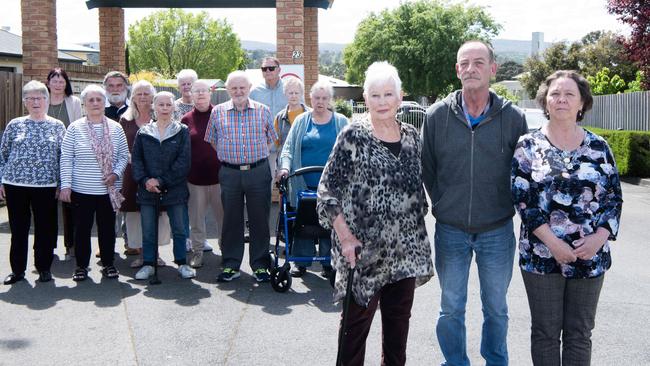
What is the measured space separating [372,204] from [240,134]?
128 inches

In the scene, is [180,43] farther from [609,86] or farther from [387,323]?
[387,323]

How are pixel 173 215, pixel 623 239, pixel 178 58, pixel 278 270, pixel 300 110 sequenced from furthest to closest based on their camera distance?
pixel 178 58 → pixel 623 239 → pixel 300 110 → pixel 173 215 → pixel 278 270

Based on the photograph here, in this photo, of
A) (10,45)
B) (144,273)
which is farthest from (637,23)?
(10,45)

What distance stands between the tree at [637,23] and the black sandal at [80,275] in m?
16.5

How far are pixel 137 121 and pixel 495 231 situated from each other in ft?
16.0

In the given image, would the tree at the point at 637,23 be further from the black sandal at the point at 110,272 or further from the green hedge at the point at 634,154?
the black sandal at the point at 110,272

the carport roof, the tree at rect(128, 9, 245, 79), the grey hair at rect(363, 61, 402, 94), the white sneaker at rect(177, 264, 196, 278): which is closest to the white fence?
the carport roof

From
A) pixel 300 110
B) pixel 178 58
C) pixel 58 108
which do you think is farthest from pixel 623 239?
pixel 178 58

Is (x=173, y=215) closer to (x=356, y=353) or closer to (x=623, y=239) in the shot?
(x=356, y=353)

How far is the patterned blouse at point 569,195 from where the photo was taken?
12.3 ft

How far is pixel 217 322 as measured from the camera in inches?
227

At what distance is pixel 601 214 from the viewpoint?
149 inches

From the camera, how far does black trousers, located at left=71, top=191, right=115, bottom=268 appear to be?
7.01 metres

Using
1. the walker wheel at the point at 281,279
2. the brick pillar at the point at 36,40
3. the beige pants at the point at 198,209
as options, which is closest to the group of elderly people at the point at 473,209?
the walker wheel at the point at 281,279
